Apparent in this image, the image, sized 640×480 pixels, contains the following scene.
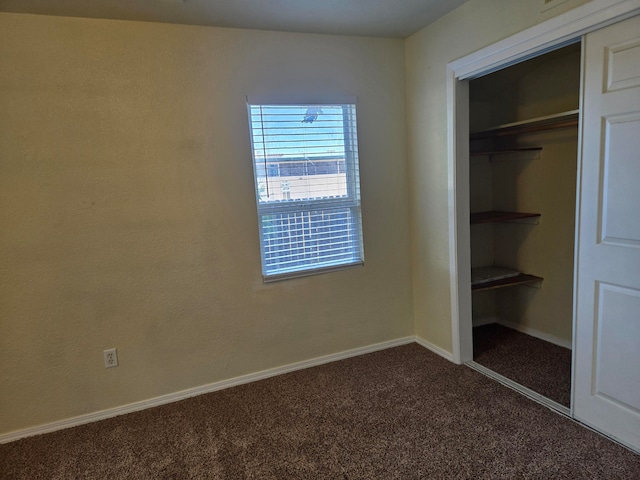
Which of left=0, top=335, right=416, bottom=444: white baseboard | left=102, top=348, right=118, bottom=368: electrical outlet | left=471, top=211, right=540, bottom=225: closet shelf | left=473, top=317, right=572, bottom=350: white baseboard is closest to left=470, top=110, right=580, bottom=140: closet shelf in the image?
left=471, top=211, right=540, bottom=225: closet shelf

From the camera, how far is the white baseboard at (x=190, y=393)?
7.61ft

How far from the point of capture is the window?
2.67 m

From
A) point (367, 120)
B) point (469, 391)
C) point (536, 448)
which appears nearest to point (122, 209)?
point (367, 120)

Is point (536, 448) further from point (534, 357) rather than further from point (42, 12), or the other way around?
point (42, 12)

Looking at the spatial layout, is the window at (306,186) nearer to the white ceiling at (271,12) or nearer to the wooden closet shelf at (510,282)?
the white ceiling at (271,12)

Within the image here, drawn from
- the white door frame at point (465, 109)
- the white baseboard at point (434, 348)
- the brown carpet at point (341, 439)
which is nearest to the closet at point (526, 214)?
the white baseboard at point (434, 348)

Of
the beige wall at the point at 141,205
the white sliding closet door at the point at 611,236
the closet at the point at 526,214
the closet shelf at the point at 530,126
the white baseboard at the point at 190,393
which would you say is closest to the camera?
the white sliding closet door at the point at 611,236

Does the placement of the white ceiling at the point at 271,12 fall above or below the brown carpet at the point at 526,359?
above

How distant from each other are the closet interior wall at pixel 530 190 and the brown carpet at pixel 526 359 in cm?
15

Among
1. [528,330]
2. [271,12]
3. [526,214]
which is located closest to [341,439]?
[528,330]

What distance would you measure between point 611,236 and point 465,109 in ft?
3.96

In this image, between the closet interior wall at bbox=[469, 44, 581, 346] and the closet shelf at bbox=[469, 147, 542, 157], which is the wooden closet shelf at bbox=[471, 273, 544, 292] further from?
the closet shelf at bbox=[469, 147, 542, 157]

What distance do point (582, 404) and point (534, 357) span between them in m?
0.84

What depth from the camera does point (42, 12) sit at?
2.09 metres
